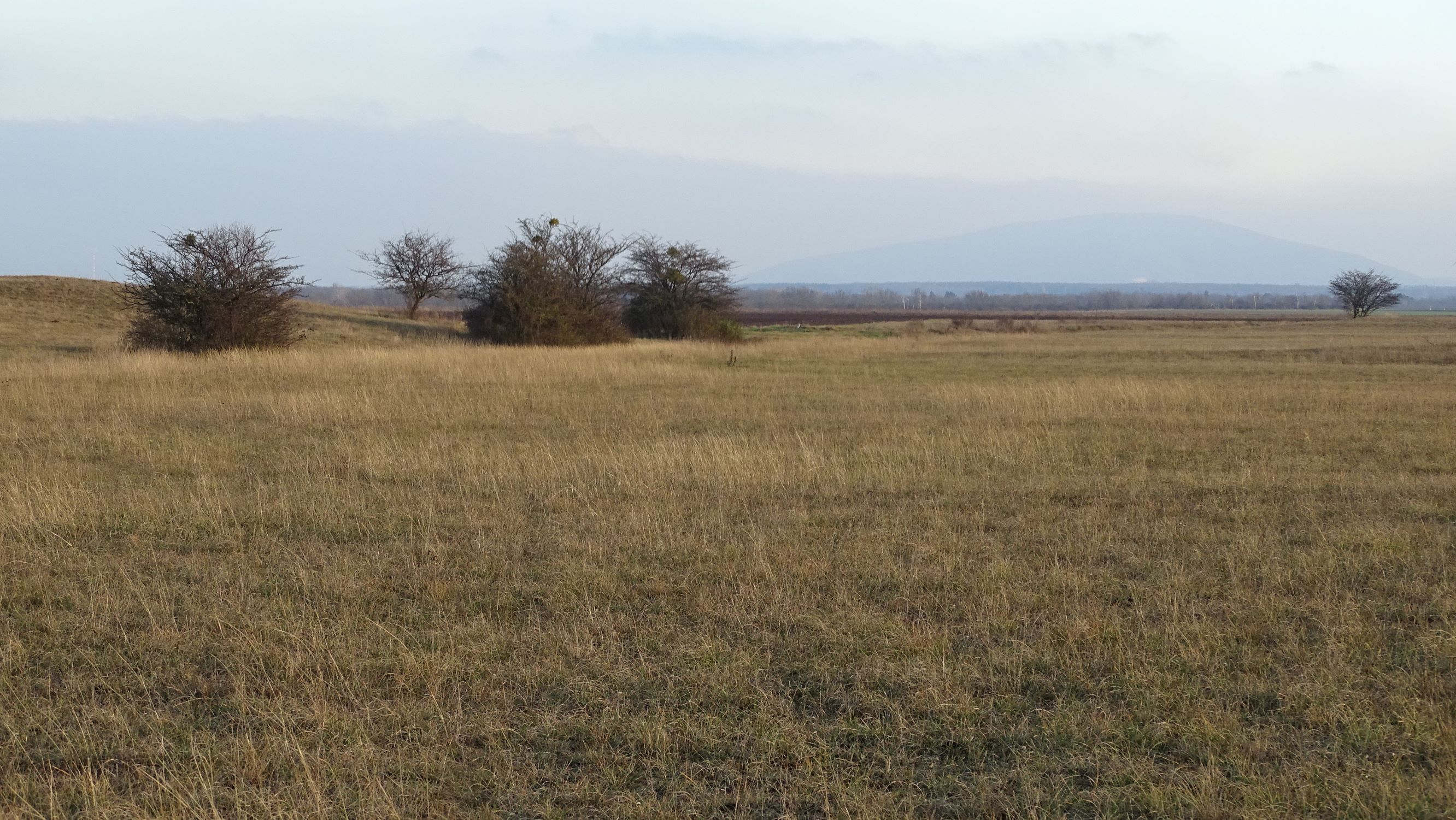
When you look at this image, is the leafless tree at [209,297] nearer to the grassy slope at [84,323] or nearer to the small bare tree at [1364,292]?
the grassy slope at [84,323]

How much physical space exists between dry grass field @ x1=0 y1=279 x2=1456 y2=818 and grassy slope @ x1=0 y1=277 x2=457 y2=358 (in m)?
18.9

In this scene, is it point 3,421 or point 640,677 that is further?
point 3,421

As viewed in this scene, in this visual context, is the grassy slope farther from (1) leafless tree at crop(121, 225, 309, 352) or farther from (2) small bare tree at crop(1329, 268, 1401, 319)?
(2) small bare tree at crop(1329, 268, 1401, 319)

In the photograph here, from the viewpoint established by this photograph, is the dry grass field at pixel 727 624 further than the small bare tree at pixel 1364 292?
No

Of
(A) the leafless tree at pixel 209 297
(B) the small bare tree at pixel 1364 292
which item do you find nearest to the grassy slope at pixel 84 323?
(A) the leafless tree at pixel 209 297

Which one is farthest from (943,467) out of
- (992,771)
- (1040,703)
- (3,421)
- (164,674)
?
(3,421)

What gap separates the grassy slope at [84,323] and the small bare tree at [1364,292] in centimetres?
7614

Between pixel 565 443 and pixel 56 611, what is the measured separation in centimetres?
695

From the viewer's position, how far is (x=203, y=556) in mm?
6863

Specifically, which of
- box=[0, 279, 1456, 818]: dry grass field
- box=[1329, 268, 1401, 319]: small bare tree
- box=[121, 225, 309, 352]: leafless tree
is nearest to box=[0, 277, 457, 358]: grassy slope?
box=[121, 225, 309, 352]: leafless tree

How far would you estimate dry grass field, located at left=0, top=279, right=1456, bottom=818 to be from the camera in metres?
3.73

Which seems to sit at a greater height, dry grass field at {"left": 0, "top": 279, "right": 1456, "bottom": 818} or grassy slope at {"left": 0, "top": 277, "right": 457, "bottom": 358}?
grassy slope at {"left": 0, "top": 277, "right": 457, "bottom": 358}

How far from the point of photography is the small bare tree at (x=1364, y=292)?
84.9m

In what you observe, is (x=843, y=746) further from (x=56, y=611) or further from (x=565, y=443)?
(x=565, y=443)
